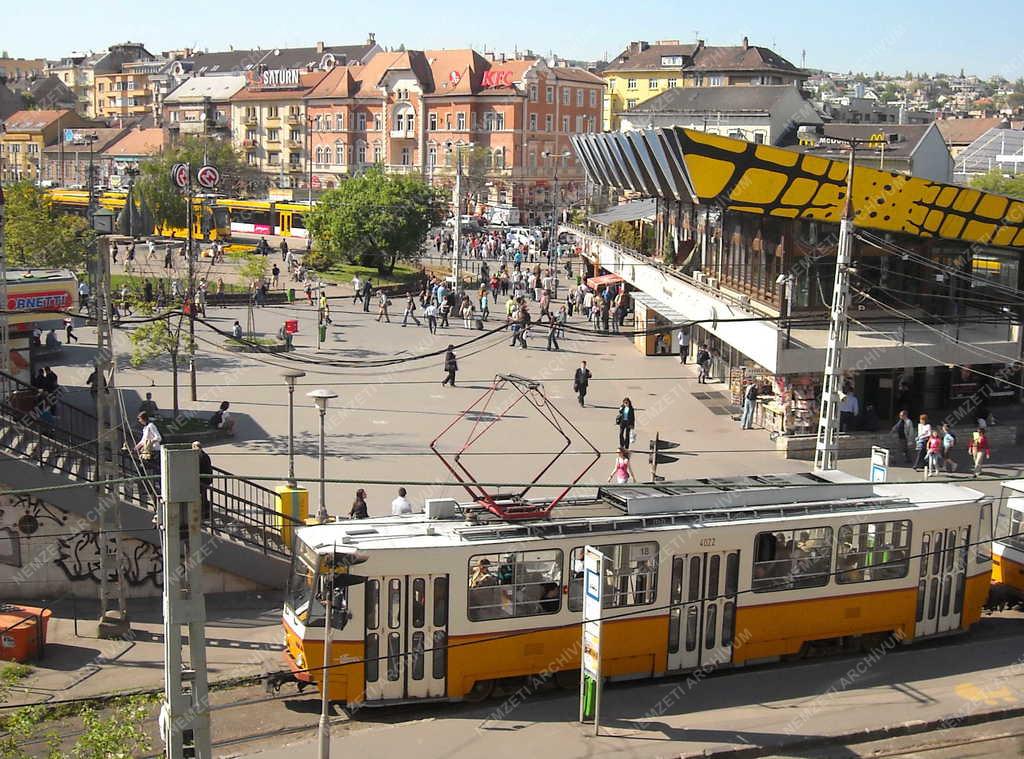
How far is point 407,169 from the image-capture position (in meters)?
110

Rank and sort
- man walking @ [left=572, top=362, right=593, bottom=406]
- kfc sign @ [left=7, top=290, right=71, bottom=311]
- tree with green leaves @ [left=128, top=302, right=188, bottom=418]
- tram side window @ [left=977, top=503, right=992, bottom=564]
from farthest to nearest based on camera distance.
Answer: man walking @ [left=572, top=362, right=593, bottom=406] → kfc sign @ [left=7, top=290, right=71, bottom=311] → tree with green leaves @ [left=128, top=302, right=188, bottom=418] → tram side window @ [left=977, top=503, right=992, bottom=564]

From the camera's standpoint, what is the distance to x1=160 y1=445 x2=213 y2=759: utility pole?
950 centimetres

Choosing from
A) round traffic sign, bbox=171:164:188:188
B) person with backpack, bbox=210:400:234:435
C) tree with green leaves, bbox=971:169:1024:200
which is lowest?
person with backpack, bbox=210:400:234:435

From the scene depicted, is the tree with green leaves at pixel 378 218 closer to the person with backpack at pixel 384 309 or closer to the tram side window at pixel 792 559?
the person with backpack at pixel 384 309

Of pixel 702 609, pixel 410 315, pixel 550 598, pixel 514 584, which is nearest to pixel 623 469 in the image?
pixel 702 609

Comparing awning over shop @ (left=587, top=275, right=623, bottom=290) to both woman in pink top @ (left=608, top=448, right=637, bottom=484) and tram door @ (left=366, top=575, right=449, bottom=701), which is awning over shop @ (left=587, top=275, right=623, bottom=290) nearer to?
woman in pink top @ (left=608, top=448, right=637, bottom=484)

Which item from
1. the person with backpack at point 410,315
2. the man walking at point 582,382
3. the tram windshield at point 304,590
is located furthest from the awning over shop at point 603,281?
the tram windshield at point 304,590

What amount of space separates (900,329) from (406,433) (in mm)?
12956

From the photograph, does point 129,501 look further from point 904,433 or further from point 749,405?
point 904,433

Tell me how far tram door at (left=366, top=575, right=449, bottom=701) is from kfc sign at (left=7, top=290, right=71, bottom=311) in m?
20.0

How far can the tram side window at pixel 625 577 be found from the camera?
15148 millimetres

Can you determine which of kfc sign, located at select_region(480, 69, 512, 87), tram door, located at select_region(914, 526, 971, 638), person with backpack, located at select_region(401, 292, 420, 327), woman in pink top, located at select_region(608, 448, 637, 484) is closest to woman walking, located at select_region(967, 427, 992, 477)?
woman in pink top, located at select_region(608, 448, 637, 484)

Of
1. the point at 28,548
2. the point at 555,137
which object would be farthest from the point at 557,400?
the point at 555,137

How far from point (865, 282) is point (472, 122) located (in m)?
77.2
